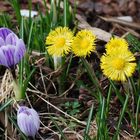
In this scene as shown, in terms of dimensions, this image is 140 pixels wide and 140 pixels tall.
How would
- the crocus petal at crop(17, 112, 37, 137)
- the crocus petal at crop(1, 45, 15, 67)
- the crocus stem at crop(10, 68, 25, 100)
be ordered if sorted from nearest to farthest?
1. the crocus petal at crop(17, 112, 37, 137)
2. the crocus petal at crop(1, 45, 15, 67)
3. the crocus stem at crop(10, 68, 25, 100)

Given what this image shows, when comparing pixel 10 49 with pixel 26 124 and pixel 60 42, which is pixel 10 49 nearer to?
pixel 60 42

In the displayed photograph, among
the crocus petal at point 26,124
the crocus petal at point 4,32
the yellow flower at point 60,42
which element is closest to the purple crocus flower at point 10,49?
the crocus petal at point 4,32

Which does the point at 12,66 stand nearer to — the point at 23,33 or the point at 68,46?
the point at 68,46

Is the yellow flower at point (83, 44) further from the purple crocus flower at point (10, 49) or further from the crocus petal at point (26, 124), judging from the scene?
the crocus petal at point (26, 124)

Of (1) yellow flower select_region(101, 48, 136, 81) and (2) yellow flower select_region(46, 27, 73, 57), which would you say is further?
(2) yellow flower select_region(46, 27, 73, 57)

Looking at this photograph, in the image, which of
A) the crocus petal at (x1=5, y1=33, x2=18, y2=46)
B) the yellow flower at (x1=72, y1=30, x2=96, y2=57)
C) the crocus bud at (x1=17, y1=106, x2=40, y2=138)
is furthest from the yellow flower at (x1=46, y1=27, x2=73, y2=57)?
the crocus bud at (x1=17, y1=106, x2=40, y2=138)

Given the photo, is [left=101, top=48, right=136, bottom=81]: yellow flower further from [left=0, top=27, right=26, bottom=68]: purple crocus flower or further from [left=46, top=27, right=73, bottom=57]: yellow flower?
[left=0, top=27, right=26, bottom=68]: purple crocus flower
